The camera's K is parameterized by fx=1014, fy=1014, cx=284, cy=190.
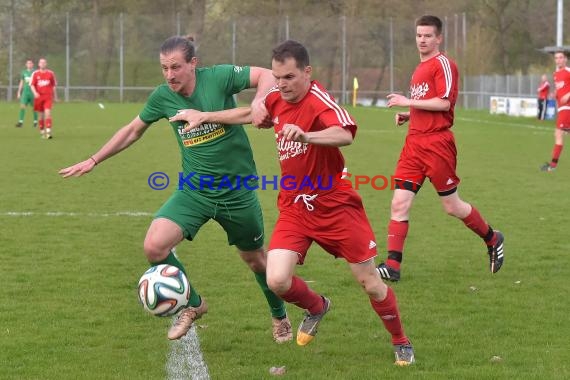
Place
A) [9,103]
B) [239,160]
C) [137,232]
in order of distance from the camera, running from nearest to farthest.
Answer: [239,160], [137,232], [9,103]

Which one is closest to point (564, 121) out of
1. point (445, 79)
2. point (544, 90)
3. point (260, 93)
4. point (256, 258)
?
point (445, 79)

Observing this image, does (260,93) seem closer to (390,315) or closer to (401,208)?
(390,315)

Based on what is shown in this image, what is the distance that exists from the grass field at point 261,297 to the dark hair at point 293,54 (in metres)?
1.68

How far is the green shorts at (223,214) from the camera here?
613 centimetres

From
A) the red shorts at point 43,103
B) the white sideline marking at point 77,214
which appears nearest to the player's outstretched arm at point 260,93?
the white sideline marking at point 77,214

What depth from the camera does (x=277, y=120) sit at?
5.65 meters

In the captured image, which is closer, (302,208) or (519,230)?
(302,208)

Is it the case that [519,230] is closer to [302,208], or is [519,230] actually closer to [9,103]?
[302,208]

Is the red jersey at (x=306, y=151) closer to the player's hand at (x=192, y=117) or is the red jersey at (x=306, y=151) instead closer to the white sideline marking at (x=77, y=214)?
the player's hand at (x=192, y=117)

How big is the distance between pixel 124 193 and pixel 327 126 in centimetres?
903

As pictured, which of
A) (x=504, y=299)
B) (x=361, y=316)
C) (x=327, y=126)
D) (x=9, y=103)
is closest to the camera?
(x=327, y=126)

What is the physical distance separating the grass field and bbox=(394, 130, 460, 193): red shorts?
782 millimetres

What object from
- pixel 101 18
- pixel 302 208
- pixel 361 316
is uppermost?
pixel 101 18

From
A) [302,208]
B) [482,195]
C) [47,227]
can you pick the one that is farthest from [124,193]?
[302,208]
